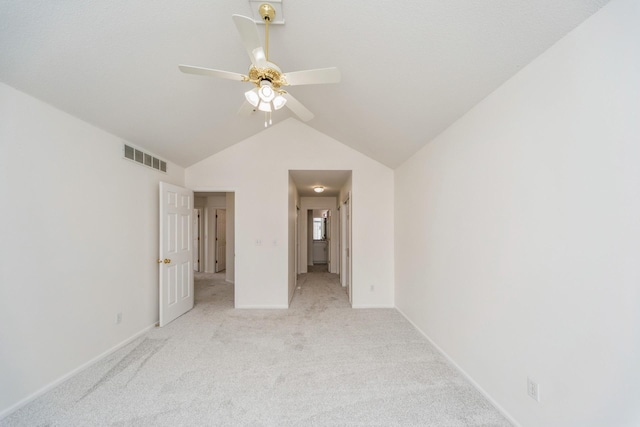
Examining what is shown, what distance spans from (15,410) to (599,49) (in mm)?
4078

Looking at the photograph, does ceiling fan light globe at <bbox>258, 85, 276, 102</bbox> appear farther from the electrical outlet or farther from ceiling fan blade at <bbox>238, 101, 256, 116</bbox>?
the electrical outlet

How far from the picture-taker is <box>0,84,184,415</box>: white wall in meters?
1.80

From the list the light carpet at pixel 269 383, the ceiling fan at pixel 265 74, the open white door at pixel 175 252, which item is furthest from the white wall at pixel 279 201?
the ceiling fan at pixel 265 74

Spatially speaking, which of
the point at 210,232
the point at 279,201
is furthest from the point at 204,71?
the point at 210,232

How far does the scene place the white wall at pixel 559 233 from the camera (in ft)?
3.58

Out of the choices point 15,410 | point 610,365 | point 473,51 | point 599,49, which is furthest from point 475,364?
point 15,410

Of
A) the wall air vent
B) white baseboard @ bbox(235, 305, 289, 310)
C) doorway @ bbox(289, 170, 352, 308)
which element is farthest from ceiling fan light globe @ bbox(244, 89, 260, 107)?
white baseboard @ bbox(235, 305, 289, 310)

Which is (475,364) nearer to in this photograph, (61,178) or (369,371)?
(369,371)

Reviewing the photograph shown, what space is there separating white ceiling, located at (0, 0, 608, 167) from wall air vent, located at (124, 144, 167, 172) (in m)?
0.17

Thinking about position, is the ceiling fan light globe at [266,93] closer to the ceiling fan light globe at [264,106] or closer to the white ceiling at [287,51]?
the ceiling fan light globe at [264,106]

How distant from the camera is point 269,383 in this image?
2.12 metres

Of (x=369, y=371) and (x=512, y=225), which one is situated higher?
(x=512, y=225)

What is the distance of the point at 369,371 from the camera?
2.28 meters

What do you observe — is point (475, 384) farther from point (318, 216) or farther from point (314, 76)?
point (318, 216)
